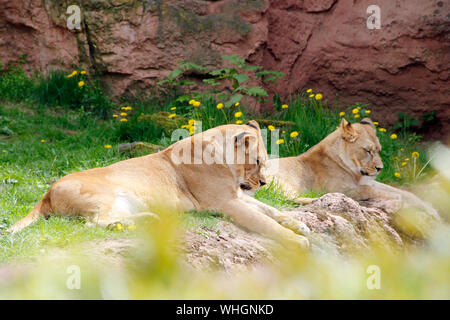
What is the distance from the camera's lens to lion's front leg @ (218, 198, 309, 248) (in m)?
4.69

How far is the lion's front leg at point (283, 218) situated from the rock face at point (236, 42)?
4.65 meters

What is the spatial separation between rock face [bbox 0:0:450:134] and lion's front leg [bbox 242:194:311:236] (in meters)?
4.65

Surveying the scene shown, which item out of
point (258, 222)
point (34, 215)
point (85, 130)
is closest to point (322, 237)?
point (258, 222)

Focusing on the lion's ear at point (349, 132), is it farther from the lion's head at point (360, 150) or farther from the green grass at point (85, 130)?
the green grass at point (85, 130)

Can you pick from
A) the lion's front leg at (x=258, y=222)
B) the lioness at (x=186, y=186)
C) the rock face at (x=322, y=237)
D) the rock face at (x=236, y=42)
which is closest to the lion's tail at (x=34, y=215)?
the lioness at (x=186, y=186)

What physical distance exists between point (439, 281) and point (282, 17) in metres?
A: 9.14

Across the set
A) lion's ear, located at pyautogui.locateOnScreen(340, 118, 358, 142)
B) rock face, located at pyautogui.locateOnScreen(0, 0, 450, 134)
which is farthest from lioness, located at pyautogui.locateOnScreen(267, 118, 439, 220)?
rock face, located at pyautogui.locateOnScreen(0, 0, 450, 134)

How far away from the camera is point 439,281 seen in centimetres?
138

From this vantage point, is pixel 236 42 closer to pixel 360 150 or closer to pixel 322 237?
pixel 360 150

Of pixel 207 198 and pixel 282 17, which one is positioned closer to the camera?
pixel 207 198

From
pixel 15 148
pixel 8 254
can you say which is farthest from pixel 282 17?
pixel 8 254

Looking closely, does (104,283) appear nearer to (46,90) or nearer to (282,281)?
(282,281)

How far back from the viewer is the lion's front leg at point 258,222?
4.69m

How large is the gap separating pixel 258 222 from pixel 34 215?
175cm
